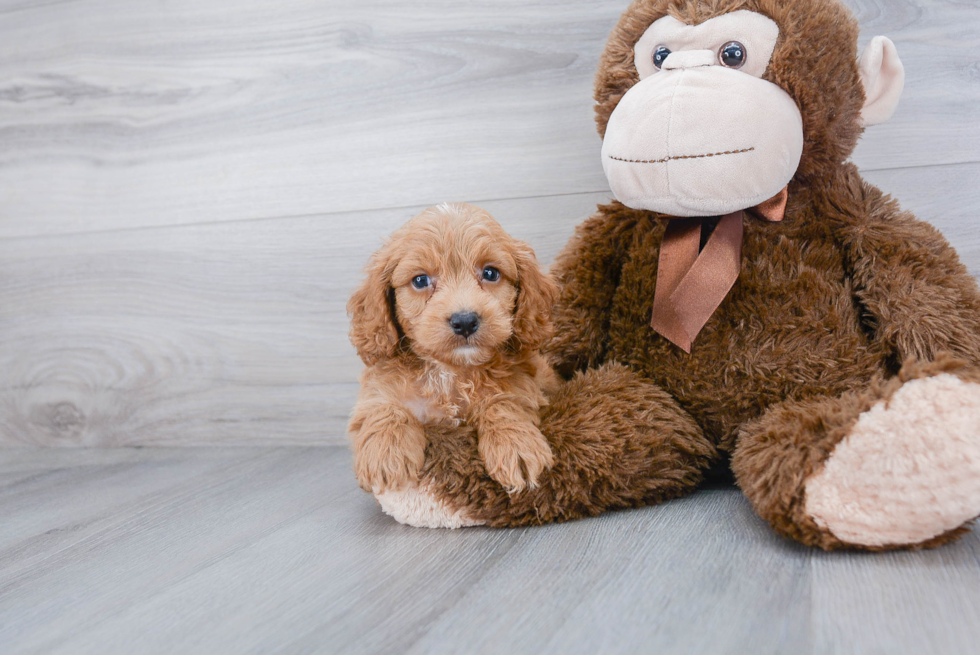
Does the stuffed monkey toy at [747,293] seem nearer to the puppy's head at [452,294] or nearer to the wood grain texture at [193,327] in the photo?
the puppy's head at [452,294]

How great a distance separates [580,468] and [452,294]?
1.11 feet

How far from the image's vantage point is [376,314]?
120 cm

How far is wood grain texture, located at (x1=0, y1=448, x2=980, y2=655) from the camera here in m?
A: 0.80

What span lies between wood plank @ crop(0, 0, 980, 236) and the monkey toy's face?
41 cm

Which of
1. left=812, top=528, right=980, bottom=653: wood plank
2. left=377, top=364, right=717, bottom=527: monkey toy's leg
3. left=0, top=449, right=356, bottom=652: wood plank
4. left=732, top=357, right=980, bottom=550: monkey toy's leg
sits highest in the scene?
left=732, top=357, right=980, bottom=550: monkey toy's leg

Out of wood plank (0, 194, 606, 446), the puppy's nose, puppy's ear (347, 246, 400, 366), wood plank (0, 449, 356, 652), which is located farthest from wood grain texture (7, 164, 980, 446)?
the puppy's nose

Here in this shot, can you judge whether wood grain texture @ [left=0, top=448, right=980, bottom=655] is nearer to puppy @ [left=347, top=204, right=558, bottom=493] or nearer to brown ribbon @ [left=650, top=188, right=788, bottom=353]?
puppy @ [left=347, top=204, right=558, bottom=493]

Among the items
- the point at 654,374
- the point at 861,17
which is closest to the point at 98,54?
the point at 654,374

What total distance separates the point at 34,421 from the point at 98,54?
1.06 metres

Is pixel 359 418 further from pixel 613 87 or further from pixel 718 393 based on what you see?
pixel 613 87

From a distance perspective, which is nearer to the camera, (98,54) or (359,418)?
(359,418)

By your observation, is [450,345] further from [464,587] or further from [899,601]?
[899,601]

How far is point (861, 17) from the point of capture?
1.49 metres

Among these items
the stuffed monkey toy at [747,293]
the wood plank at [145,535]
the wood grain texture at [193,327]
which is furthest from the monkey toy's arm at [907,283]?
the wood plank at [145,535]
